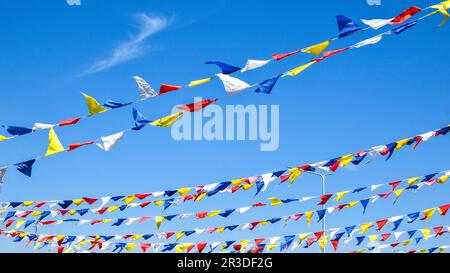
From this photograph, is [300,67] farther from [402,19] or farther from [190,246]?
[190,246]

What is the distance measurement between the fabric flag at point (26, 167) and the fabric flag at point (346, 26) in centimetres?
529

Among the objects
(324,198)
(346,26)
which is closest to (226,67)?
(346,26)

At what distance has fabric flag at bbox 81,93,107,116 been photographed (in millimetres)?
7781

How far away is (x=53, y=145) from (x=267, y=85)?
10.9 feet

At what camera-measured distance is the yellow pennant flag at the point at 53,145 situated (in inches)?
332

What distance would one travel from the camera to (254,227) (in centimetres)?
1510

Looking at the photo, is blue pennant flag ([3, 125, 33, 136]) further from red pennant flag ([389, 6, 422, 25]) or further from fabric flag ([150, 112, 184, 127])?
red pennant flag ([389, 6, 422, 25])

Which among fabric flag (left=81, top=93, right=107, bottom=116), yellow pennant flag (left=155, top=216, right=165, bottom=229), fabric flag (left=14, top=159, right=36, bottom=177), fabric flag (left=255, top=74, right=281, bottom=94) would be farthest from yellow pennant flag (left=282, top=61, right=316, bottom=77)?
yellow pennant flag (left=155, top=216, right=165, bottom=229)

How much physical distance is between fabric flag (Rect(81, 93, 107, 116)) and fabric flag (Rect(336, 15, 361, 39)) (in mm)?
3386

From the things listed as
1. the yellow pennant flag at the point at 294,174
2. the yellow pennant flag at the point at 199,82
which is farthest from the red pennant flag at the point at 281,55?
the yellow pennant flag at the point at 294,174

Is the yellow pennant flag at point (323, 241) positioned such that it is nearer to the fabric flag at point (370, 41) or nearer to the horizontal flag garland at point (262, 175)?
the horizontal flag garland at point (262, 175)

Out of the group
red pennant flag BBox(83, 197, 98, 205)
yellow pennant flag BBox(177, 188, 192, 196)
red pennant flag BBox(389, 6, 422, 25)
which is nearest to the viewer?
red pennant flag BBox(389, 6, 422, 25)
